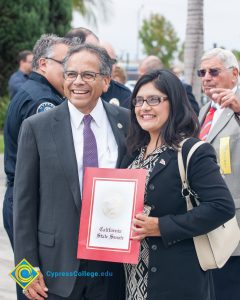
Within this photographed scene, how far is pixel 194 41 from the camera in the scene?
1353 centimetres

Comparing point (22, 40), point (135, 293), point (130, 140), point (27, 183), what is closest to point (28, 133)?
point (27, 183)

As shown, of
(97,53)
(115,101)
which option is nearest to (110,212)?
(97,53)

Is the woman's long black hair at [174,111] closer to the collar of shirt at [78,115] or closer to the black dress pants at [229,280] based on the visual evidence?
the collar of shirt at [78,115]

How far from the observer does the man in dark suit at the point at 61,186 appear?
318 cm

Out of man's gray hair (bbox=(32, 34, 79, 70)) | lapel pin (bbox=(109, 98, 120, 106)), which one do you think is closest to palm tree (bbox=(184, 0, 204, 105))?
lapel pin (bbox=(109, 98, 120, 106))

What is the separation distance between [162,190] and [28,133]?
754 mm

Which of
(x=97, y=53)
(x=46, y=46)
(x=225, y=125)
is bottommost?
(x=225, y=125)

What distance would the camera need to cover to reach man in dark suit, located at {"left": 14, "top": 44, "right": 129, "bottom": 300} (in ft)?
10.4

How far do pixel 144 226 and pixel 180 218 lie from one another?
0.58 ft

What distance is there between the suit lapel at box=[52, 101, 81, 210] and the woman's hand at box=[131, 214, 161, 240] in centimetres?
33

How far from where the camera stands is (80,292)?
3.25 m

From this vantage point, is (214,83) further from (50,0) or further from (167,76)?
(50,0)

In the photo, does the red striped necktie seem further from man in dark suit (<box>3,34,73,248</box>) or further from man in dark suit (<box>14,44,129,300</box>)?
man in dark suit (<box>14,44,129,300</box>)

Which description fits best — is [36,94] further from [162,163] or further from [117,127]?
[162,163]
